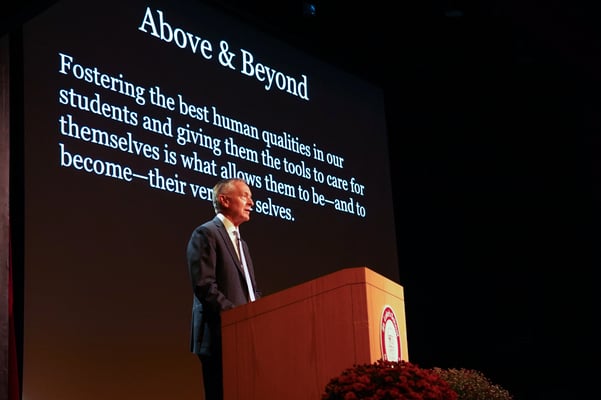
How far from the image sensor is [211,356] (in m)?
3.31

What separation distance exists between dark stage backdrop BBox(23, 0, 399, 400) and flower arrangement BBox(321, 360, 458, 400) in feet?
6.45

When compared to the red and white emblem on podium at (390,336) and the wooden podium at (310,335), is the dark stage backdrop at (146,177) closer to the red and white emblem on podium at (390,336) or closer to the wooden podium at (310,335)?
the wooden podium at (310,335)

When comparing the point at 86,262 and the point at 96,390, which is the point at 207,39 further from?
the point at 96,390

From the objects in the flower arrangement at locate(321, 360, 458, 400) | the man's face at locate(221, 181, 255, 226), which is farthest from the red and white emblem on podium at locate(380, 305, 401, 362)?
the man's face at locate(221, 181, 255, 226)

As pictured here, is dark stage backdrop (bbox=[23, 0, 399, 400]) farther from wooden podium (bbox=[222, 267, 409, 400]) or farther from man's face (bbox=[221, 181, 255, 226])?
wooden podium (bbox=[222, 267, 409, 400])

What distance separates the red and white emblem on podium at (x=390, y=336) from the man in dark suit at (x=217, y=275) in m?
0.67

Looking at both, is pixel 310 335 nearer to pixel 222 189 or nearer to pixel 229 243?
pixel 229 243

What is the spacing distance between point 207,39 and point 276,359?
2997mm

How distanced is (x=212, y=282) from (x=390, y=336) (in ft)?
2.61

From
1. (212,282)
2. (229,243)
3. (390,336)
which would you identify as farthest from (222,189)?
(390,336)

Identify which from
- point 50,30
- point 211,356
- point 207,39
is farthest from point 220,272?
point 207,39

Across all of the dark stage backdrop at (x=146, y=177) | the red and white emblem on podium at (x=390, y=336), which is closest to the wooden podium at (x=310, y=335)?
the red and white emblem on podium at (x=390, y=336)

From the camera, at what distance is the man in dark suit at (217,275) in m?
3.31

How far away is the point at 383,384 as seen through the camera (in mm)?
2502
